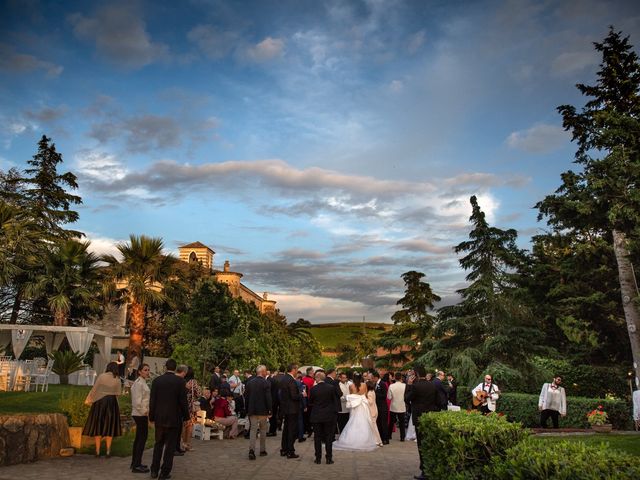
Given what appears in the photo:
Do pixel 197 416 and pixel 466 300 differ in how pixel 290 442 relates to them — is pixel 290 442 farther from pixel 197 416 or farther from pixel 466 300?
pixel 466 300

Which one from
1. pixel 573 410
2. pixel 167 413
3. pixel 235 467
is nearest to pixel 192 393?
pixel 235 467

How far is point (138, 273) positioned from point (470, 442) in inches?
1125

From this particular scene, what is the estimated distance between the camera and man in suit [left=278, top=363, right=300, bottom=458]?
1177 cm

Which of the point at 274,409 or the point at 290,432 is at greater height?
the point at 274,409

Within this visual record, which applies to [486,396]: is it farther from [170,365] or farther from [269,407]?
[170,365]

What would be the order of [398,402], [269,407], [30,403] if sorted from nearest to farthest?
[269,407], [30,403], [398,402]

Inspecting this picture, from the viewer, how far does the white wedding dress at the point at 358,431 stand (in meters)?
13.6

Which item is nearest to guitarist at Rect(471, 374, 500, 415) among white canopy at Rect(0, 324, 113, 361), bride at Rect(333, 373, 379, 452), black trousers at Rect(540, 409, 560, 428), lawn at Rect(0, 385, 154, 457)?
black trousers at Rect(540, 409, 560, 428)

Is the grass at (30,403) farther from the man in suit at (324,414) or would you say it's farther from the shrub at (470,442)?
the shrub at (470,442)

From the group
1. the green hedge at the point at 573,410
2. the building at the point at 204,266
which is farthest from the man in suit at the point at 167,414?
the building at the point at 204,266

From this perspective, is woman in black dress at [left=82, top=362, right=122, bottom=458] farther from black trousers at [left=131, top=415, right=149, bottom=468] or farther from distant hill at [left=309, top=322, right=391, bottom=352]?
distant hill at [left=309, top=322, right=391, bottom=352]

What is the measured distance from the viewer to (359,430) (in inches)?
540

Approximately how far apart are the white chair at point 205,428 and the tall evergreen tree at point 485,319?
537 inches

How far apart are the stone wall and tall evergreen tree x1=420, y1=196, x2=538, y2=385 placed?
1853 centimetres
